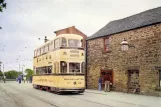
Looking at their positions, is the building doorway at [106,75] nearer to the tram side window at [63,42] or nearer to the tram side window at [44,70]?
the tram side window at [44,70]

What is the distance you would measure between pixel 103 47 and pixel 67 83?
7.99 metres

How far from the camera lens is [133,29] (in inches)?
963

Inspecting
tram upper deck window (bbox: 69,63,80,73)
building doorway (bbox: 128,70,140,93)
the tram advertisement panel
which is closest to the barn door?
building doorway (bbox: 128,70,140,93)

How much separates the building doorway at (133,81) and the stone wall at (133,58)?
1.17ft

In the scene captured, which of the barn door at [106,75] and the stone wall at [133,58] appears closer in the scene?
the stone wall at [133,58]

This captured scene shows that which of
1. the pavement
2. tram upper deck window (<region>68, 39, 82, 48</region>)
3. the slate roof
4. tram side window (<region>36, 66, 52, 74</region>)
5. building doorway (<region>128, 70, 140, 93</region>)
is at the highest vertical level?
the slate roof

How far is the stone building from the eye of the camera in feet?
72.6

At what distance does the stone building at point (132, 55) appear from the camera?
2212cm

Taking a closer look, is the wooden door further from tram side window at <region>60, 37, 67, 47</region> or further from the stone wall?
tram side window at <region>60, 37, 67, 47</region>

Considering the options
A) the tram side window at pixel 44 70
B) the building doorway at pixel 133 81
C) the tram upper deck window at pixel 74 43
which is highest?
the tram upper deck window at pixel 74 43

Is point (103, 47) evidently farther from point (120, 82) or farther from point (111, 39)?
point (120, 82)

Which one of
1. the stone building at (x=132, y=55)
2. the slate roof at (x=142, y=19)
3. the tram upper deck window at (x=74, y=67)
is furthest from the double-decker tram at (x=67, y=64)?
the slate roof at (x=142, y=19)

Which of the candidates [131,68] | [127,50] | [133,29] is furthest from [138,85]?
[133,29]

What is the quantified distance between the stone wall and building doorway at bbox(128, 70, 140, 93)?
358 mm
